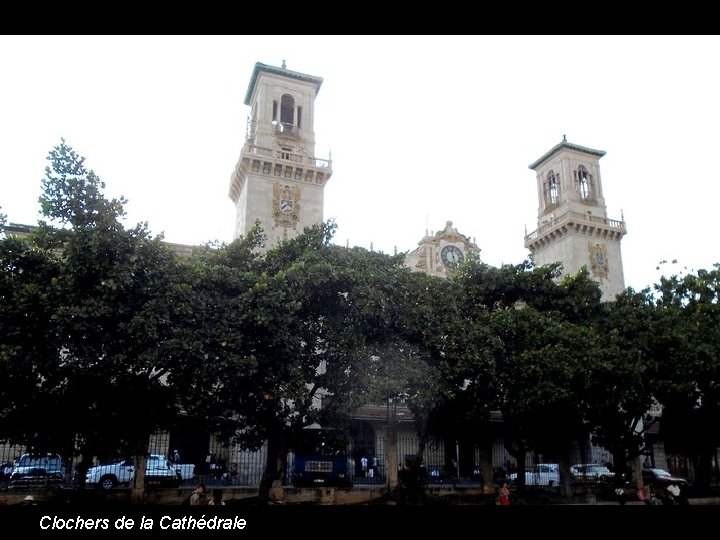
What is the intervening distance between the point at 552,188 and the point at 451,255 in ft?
63.7

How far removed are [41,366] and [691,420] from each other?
32.1 m

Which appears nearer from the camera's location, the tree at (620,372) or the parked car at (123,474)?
the parked car at (123,474)

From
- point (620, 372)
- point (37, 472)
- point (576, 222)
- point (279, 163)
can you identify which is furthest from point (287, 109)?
point (620, 372)

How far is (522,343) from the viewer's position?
1060 inches

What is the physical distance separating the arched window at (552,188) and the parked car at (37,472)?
4769 cm

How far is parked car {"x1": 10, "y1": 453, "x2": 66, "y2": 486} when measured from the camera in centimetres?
2496

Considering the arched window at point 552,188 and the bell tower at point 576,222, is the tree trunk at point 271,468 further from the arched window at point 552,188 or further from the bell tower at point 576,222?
the arched window at point 552,188

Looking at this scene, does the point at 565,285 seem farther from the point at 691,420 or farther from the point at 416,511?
the point at 416,511

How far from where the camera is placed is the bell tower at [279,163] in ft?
141

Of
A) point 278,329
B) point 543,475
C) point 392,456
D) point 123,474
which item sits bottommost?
point 543,475

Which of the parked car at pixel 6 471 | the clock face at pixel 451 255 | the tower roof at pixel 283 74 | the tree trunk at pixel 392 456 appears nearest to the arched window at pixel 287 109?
the tower roof at pixel 283 74

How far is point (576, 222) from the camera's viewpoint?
5500 cm

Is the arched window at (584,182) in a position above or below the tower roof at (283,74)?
below

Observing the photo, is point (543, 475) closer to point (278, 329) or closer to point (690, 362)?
point (690, 362)
